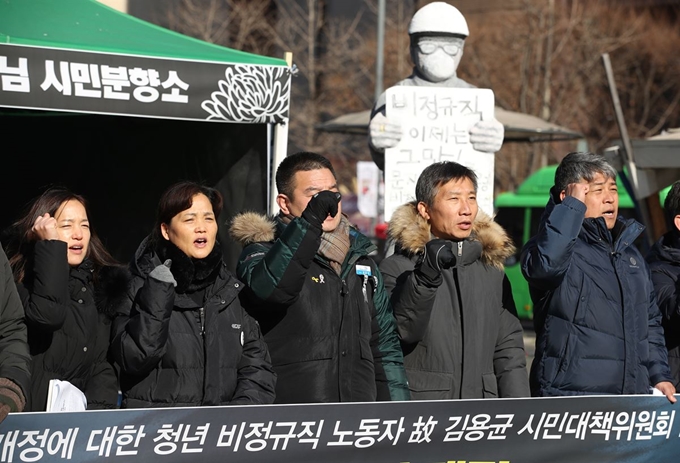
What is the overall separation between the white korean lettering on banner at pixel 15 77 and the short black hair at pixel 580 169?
2.65m

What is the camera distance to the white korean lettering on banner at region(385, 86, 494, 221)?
23.4 ft

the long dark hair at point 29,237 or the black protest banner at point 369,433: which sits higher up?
the long dark hair at point 29,237

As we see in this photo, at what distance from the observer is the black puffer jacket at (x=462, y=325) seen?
4.83m

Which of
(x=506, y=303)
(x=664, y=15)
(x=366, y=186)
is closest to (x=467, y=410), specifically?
(x=506, y=303)

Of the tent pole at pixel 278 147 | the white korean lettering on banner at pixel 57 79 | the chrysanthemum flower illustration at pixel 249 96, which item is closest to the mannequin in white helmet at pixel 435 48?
the tent pole at pixel 278 147

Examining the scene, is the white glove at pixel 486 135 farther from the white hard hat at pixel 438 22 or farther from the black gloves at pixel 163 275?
the black gloves at pixel 163 275

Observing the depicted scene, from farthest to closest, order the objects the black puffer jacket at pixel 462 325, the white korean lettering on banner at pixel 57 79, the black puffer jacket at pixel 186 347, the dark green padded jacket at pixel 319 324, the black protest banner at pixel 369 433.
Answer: the white korean lettering on banner at pixel 57 79
the black puffer jacket at pixel 462 325
the dark green padded jacket at pixel 319 324
the black puffer jacket at pixel 186 347
the black protest banner at pixel 369 433

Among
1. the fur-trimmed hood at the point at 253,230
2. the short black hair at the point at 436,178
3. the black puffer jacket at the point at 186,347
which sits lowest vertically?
the black puffer jacket at the point at 186,347

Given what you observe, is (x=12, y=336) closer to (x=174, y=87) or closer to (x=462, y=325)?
(x=462, y=325)

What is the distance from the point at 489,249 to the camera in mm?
4988

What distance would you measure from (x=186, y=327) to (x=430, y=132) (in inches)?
132

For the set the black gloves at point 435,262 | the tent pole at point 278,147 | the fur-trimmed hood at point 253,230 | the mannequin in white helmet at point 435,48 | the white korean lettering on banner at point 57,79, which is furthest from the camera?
the mannequin in white helmet at point 435,48

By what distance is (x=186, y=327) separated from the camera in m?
4.17

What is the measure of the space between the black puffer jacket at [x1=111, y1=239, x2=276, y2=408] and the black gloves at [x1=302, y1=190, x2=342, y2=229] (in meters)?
0.40
